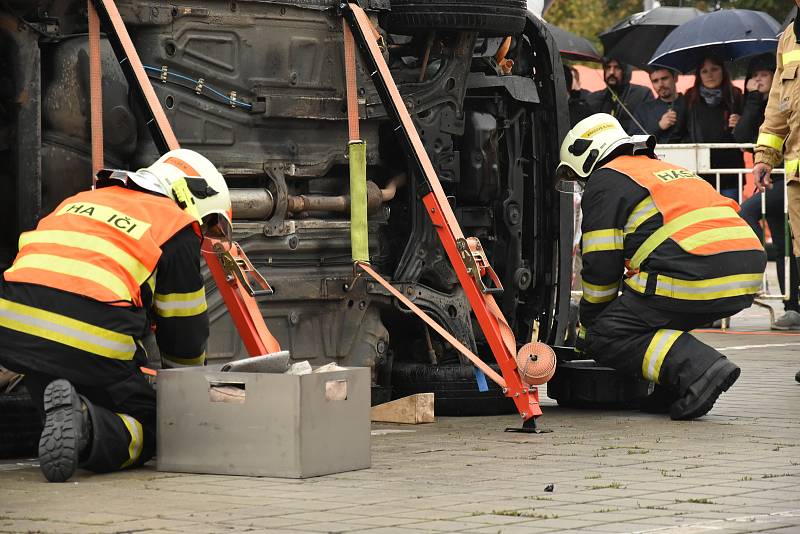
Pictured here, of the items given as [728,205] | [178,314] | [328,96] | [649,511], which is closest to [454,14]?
[328,96]

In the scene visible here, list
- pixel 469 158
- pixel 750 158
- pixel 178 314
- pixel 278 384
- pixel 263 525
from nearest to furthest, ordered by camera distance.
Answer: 1. pixel 263 525
2. pixel 278 384
3. pixel 178 314
4. pixel 469 158
5. pixel 750 158

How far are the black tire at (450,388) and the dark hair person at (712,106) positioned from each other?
6911 millimetres

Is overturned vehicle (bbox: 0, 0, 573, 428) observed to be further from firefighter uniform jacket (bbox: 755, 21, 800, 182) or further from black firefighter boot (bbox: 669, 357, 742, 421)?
firefighter uniform jacket (bbox: 755, 21, 800, 182)

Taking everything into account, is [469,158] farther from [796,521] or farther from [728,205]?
[796,521]

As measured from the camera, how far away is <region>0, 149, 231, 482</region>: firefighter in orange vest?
260 inches

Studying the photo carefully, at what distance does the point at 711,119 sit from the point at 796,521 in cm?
1046

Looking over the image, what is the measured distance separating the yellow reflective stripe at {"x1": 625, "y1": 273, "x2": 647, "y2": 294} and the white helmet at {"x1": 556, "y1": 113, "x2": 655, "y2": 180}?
2.22 ft

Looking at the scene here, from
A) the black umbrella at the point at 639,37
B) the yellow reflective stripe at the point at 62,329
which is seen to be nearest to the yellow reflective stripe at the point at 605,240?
the yellow reflective stripe at the point at 62,329

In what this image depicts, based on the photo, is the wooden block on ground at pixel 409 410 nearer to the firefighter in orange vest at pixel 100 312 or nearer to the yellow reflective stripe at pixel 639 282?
the yellow reflective stripe at pixel 639 282

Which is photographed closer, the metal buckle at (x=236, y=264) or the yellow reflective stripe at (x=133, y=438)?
the yellow reflective stripe at (x=133, y=438)

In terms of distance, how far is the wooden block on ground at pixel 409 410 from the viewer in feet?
28.2

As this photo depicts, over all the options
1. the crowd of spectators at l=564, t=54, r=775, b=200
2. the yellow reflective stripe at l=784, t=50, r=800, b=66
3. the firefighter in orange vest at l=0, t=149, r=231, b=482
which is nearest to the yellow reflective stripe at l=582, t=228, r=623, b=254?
the yellow reflective stripe at l=784, t=50, r=800, b=66

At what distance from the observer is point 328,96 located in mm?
8914

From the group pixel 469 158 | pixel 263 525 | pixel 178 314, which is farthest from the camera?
pixel 469 158
